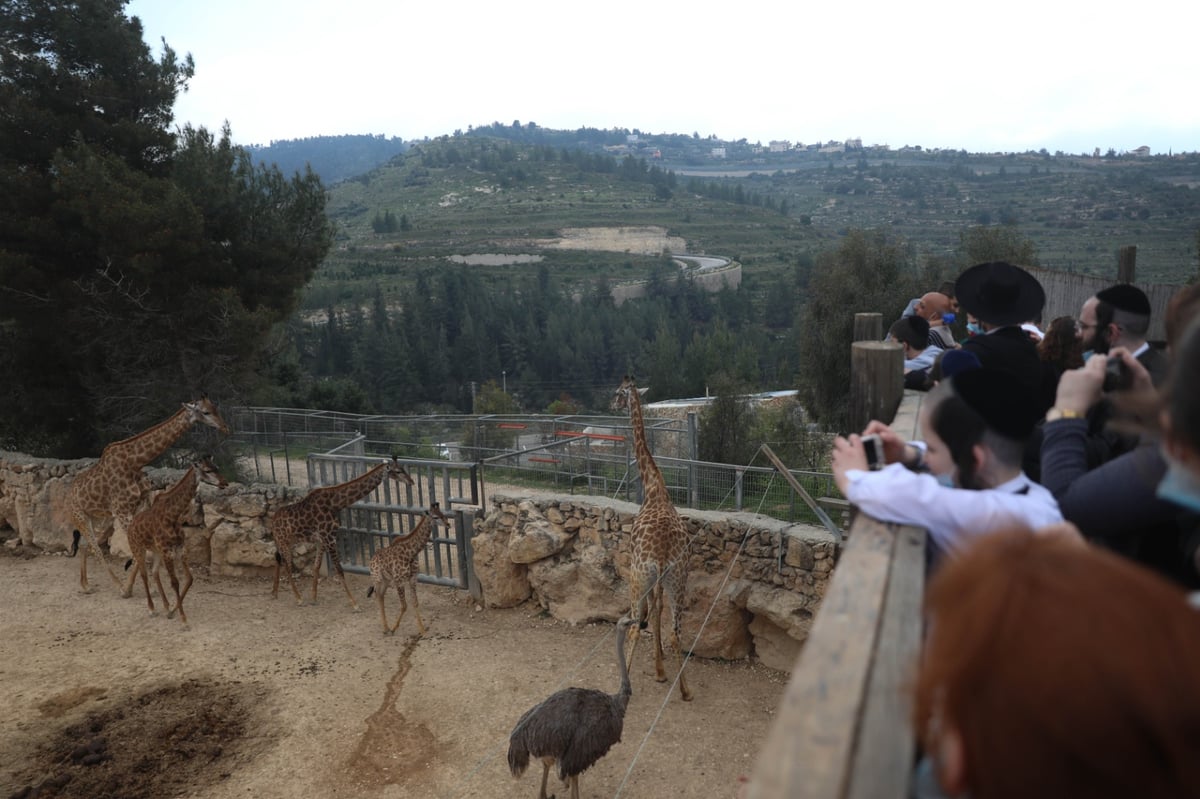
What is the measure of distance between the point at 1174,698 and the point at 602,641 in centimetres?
761

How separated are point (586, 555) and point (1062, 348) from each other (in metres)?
5.49

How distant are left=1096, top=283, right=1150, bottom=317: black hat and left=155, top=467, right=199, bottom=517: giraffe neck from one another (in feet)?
29.9

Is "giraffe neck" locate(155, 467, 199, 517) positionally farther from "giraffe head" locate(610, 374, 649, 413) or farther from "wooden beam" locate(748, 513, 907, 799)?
"wooden beam" locate(748, 513, 907, 799)

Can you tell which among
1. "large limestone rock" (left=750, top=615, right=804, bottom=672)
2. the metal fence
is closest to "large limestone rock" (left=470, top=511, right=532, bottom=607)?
"large limestone rock" (left=750, top=615, right=804, bottom=672)

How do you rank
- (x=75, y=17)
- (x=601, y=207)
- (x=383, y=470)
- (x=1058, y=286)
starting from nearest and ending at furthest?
(x=383, y=470), (x=1058, y=286), (x=75, y=17), (x=601, y=207)

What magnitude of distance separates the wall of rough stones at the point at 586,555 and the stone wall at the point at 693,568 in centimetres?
1

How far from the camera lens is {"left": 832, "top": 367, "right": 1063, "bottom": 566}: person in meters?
2.19

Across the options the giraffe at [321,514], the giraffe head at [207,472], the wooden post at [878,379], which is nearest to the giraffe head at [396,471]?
the giraffe at [321,514]

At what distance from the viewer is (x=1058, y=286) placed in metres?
10.3

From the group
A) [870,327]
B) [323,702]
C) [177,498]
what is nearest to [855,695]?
[870,327]

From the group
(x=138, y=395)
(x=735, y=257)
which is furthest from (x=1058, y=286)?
(x=735, y=257)

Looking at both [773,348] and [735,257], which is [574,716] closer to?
[773,348]

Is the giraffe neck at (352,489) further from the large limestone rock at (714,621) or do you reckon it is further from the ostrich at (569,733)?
the ostrich at (569,733)

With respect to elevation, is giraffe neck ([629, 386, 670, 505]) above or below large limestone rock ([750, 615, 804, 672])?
above
